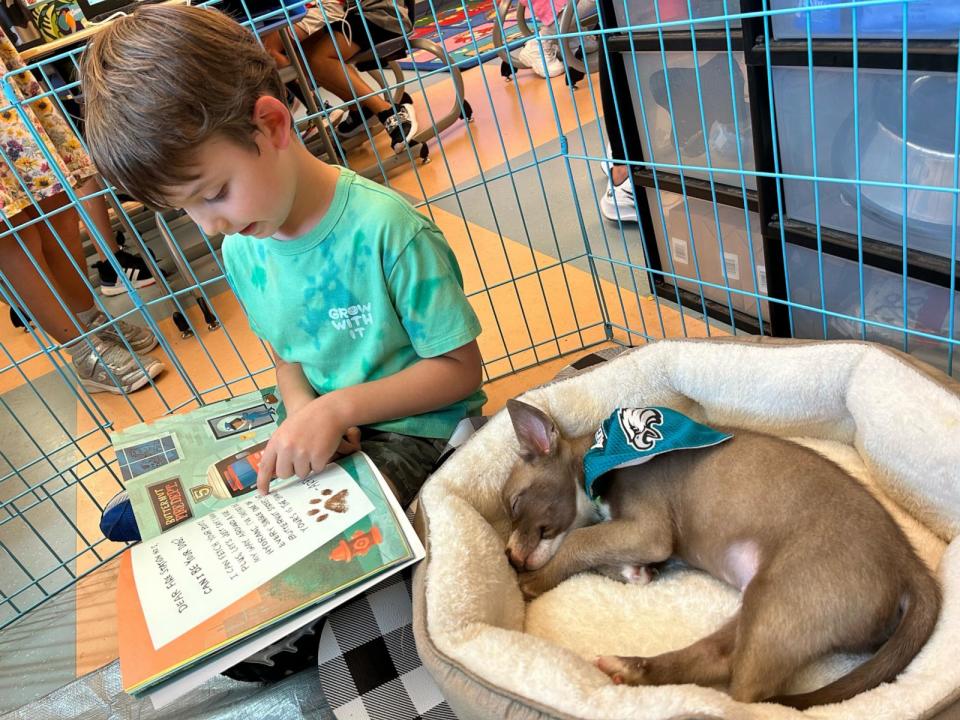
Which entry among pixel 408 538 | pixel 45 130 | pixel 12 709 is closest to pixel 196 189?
pixel 408 538

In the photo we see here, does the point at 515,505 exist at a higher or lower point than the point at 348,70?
lower

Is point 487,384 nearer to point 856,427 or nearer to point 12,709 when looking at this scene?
point 856,427

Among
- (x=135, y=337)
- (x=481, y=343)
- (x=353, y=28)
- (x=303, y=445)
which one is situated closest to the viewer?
(x=303, y=445)

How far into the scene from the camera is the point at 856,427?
1305mm

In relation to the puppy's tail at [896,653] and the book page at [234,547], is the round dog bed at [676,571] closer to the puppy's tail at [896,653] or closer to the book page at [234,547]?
the puppy's tail at [896,653]

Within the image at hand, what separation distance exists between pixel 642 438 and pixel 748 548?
0.72ft

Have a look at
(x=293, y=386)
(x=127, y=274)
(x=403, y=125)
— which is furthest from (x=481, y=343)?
(x=127, y=274)

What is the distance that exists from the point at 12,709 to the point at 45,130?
1.61m

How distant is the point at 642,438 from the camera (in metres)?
1.18

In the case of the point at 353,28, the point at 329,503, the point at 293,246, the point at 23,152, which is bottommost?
the point at 329,503

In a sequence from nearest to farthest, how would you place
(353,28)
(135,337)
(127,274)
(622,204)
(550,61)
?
(622,204) → (135,337) → (127,274) → (353,28) → (550,61)

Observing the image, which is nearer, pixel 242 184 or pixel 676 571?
pixel 242 184

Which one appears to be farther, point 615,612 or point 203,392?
point 203,392

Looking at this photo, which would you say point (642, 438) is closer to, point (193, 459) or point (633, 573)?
point (633, 573)
